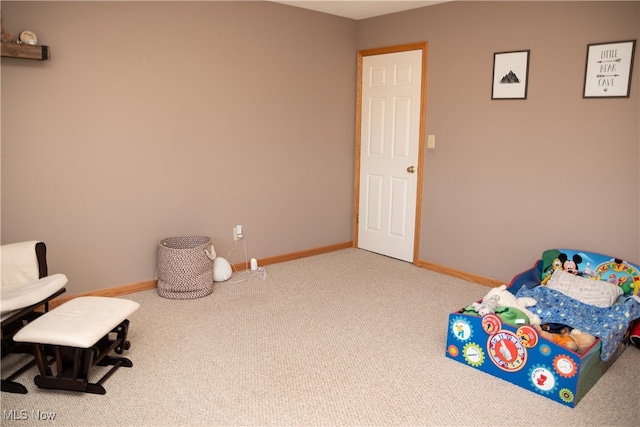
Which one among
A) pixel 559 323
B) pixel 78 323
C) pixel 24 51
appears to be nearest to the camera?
pixel 78 323

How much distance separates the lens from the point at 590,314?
9.73ft

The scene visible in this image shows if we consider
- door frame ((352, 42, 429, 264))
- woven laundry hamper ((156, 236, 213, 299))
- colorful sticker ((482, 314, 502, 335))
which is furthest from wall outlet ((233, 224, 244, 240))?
colorful sticker ((482, 314, 502, 335))

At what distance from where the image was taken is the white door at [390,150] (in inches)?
179

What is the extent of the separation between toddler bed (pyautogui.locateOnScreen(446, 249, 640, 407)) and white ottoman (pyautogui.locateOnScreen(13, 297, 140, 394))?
186cm

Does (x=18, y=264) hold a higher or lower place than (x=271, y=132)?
lower

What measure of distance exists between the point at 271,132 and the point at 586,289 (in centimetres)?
282

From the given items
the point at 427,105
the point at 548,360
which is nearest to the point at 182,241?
the point at 427,105

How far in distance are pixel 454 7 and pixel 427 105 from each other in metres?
0.82

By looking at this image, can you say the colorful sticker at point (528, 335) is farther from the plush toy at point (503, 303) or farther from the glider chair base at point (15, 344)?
the glider chair base at point (15, 344)

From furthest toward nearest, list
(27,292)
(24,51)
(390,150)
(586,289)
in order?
(390,150) < (586,289) < (24,51) < (27,292)

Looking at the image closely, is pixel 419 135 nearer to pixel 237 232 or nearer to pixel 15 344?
pixel 237 232

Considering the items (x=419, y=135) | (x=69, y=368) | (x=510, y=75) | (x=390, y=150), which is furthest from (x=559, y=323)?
(x=69, y=368)

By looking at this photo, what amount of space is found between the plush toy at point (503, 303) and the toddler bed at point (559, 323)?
45 millimetres

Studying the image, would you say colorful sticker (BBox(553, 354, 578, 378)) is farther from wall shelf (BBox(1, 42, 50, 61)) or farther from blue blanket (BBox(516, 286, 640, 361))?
wall shelf (BBox(1, 42, 50, 61))
